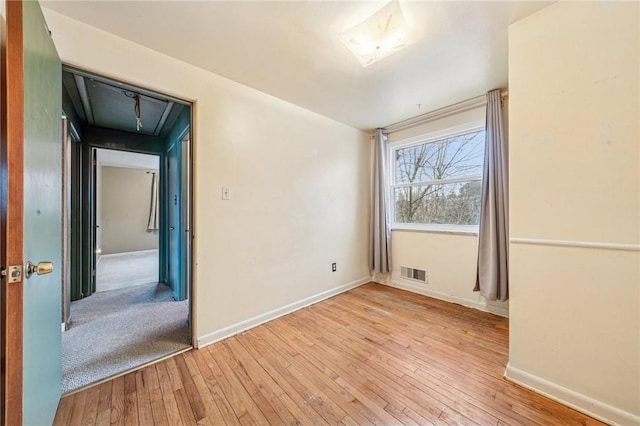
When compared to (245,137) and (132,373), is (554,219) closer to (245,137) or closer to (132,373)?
(245,137)

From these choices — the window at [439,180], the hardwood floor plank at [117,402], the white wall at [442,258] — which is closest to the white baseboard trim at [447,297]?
the white wall at [442,258]

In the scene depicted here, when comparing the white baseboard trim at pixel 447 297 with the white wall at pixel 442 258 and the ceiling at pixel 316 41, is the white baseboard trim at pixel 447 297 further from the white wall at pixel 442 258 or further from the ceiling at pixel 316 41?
the ceiling at pixel 316 41

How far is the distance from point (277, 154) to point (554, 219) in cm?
227

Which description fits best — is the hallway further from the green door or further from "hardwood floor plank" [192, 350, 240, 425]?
"hardwood floor plank" [192, 350, 240, 425]

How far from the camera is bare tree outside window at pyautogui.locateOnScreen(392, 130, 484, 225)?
2785mm

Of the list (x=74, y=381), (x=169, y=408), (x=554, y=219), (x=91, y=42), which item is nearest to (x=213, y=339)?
(x=169, y=408)

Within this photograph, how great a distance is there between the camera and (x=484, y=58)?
1.90 m

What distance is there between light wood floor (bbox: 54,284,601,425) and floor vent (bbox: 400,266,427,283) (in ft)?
2.83

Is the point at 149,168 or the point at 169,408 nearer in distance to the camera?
the point at 169,408

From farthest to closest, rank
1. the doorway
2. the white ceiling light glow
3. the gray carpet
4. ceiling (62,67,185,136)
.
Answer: ceiling (62,67,185,136) < the doorway < the gray carpet < the white ceiling light glow

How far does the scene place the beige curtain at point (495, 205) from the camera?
7.73 ft

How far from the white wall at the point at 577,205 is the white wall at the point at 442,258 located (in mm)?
1212

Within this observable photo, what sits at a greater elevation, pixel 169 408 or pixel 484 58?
pixel 484 58

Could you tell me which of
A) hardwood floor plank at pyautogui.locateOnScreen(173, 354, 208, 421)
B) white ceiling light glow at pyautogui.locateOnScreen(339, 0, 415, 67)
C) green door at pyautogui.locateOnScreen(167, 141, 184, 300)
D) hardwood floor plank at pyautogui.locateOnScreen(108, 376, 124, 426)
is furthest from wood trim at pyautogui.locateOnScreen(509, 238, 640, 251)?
green door at pyautogui.locateOnScreen(167, 141, 184, 300)
